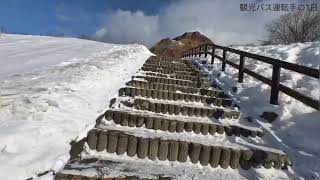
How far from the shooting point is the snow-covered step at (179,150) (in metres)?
4.34

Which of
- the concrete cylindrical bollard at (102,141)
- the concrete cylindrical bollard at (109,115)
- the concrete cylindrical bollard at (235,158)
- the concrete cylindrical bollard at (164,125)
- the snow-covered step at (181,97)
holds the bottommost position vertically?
the concrete cylindrical bollard at (235,158)

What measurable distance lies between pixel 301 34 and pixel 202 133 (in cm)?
3350

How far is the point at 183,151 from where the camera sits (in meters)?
4.38

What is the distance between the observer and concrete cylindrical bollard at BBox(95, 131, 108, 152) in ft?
14.2

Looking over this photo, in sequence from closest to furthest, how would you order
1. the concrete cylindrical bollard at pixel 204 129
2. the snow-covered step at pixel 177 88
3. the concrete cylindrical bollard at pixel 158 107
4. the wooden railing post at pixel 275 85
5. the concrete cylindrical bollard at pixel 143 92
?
1. the concrete cylindrical bollard at pixel 204 129
2. the concrete cylindrical bollard at pixel 158 107
3. the wooden railing post at pixel 275 85
4. the concrete cylindrical bollard at pixel 143 92
5. the snow-covered step at pixel 177 88

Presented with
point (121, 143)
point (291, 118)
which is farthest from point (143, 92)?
point (121, 143)

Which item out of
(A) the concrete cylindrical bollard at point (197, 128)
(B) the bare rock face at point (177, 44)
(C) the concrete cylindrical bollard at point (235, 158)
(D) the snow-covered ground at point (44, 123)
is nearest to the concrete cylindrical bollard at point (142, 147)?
(D) the snow-covered ground at point (44, 123)

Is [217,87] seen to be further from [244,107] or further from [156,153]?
[156,153]

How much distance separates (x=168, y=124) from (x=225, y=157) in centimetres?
112

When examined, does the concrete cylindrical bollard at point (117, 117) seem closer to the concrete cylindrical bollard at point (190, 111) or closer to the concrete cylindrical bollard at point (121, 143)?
the concrete cylindrical bollard at point (121, 143)

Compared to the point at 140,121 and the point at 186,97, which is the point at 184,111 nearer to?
the point at 186,97

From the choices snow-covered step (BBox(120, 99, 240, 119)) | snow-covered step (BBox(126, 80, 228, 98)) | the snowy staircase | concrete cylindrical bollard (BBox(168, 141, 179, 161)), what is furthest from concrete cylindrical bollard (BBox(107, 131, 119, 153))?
snow-covered step (BBox(126, 80, 228, 98))

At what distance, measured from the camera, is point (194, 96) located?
23.8 ft

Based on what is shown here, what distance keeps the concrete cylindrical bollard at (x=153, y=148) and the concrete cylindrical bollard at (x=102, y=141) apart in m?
0.49
